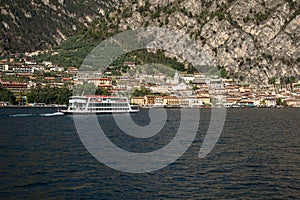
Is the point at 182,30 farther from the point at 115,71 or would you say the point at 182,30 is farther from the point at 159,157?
the point at 159,157

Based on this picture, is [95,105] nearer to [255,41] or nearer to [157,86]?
[157,86]

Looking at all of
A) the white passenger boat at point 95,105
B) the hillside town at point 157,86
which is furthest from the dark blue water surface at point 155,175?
the hillside town at point 157,86

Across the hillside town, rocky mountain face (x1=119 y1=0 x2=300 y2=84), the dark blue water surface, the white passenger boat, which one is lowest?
the dark blue water surface

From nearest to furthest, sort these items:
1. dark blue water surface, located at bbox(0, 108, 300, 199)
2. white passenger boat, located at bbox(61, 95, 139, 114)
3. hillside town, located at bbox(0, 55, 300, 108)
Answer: dark blue water surface, located at bbox(0, 108, 300, 199) < white passenger boat, located at bbox(61, 95, 139, 114) < hillside town, located at bbox(0, 55, 300, 108)

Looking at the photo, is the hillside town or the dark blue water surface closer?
the dark blue water surface

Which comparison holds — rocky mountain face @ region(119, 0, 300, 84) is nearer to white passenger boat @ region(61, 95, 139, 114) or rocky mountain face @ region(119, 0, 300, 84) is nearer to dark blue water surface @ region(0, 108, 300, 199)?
white passenger boat @ region(61, 95, 139, 114)

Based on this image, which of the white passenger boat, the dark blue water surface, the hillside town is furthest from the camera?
the hillside town

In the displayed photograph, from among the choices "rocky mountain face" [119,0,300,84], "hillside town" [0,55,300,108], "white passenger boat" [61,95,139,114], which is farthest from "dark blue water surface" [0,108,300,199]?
"rocky mountain face" [119,0,300,84]
